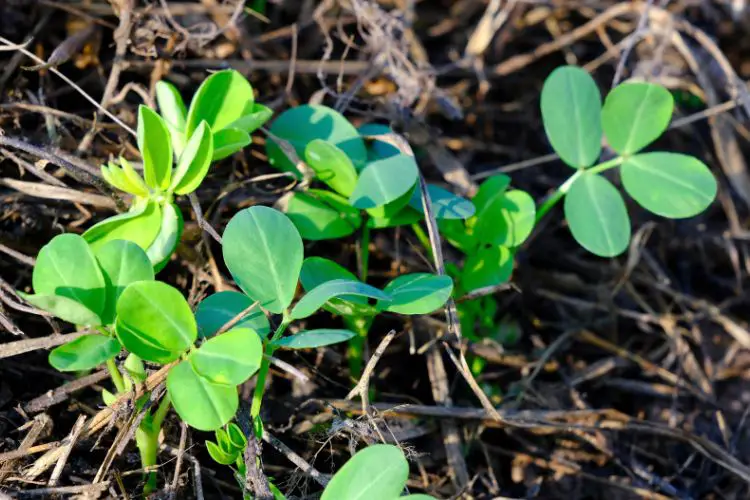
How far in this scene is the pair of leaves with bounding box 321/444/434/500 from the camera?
90 centimetres

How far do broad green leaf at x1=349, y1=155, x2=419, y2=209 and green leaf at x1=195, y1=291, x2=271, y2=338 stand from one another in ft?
0.79

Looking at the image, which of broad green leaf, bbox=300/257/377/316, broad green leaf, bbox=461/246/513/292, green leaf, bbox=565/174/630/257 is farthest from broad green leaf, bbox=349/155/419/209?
green leaf, bbox=565/174/630/257

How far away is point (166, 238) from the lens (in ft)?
3.55

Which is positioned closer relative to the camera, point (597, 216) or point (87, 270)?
point (87, 270)

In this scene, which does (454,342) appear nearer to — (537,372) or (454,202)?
(537,372)

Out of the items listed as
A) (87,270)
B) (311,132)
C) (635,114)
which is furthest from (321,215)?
(635,114)

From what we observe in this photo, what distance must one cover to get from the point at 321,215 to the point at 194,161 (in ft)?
0.78

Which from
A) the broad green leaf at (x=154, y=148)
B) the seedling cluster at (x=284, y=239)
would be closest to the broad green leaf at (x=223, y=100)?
the seedling cluster at (x=284, y=239)

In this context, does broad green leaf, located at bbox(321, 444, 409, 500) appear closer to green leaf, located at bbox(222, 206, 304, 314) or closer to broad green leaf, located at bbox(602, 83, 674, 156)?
green leaf, located at bbox(222, 206, 304, 314)

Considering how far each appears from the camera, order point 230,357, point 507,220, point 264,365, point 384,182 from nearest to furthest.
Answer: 1. point 230,357
2. point 264,365
3. point 384,182
4. point 507,220

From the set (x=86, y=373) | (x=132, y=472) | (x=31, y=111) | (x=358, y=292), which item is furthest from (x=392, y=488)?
(x=31, y=111)

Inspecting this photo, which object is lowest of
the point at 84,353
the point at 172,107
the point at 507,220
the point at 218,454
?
the point at 218,454

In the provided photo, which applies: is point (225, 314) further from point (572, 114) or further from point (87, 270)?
point (572, 114)

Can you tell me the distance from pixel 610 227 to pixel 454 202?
0.28m
